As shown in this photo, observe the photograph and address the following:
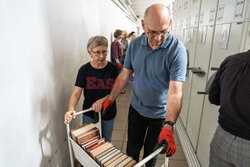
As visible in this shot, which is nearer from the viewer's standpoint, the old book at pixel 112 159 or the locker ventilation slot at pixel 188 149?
the old book at pixel 112 159

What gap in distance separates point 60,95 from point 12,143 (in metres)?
0.63

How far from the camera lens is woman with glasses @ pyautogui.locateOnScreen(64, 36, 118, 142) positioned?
56.2 inches

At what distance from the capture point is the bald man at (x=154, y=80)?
1.08 metres

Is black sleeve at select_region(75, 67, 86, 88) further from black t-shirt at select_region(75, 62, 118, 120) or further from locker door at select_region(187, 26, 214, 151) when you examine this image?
locker door at select_region(187, 26, 214, 151)

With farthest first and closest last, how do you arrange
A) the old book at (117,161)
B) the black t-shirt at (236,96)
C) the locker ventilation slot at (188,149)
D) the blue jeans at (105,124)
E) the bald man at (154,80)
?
the locker ventilation slot at (188,149)
the blue jeans at (105,124)
the bald man at (154,80)
the old book at (117,161)
the black t-shirt at (236,96)

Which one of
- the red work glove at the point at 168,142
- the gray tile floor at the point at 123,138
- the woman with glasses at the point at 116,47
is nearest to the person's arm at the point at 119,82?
the red work glove at the point at 168,142

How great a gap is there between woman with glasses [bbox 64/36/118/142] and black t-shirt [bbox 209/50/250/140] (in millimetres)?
950

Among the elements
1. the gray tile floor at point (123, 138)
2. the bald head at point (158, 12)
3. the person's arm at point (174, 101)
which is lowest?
the gray tile floor at point (123, 138)

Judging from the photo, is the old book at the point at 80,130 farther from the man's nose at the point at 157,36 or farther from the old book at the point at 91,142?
the man's nose at the point at 157,36

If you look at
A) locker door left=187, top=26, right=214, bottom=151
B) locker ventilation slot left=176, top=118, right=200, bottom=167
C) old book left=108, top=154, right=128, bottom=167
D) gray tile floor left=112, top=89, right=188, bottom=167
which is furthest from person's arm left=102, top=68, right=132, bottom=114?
locker ventilation slot left=176, top=118, right=200, bottom=167

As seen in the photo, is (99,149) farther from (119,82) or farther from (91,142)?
(119,82)

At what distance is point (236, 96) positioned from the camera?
2.96 ft

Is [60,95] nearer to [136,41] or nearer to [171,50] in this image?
[136,41]

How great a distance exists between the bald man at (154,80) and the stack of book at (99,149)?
0.25 meters
